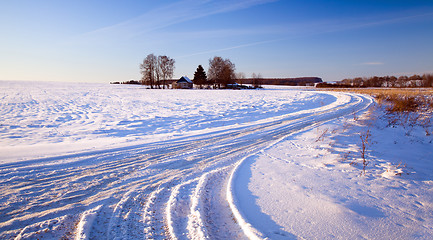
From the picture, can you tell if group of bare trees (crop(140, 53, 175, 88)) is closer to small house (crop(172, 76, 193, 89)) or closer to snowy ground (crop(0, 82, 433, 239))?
small house (crop(172, 76, 193, 89))

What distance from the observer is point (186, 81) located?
2830 inches

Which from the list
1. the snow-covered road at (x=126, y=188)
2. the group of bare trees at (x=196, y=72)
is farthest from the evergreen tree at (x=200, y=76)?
the snow-covered road at (x=126, y=188)

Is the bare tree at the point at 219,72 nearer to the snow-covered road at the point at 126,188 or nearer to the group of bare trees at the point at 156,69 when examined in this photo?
the group of bare trees at the point at 156,69

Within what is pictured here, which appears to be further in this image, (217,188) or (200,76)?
(200,76)

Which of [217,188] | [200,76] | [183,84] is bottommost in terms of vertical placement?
[217,188]

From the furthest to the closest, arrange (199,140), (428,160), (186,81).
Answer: (186,81) → (199,140) → (428,160)

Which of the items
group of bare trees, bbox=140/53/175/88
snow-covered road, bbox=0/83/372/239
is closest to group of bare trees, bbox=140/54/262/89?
group of bare trees, bbox=140/53/175/88

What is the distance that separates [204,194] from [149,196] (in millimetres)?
982

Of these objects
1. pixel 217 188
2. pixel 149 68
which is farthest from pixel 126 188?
pixel 149 68

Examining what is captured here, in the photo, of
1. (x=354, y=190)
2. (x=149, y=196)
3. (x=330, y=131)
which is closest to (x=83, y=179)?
(x=149, y=196)

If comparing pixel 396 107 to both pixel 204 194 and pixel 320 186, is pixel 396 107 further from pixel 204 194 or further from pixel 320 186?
pixel 204 194

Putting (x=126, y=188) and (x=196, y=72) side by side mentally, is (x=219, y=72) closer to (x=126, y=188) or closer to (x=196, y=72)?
(x=196, y=72)

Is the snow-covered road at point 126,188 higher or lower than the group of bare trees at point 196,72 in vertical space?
lower

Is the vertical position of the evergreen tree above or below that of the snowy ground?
above
